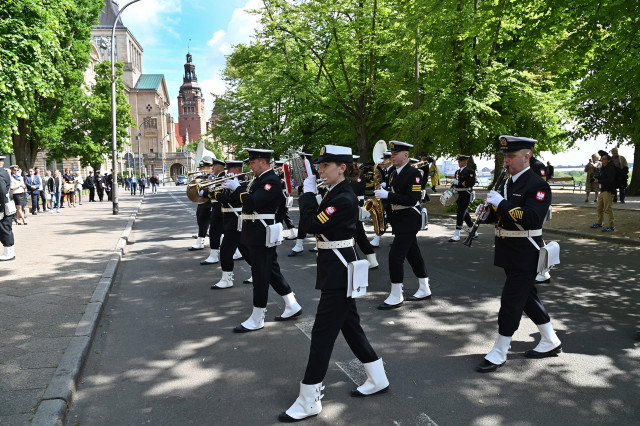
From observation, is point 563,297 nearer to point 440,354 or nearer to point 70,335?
point 440,354

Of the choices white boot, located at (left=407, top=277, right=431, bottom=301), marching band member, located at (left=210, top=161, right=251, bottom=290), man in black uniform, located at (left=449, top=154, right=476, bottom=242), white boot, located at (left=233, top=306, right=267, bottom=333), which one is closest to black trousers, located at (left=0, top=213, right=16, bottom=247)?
marching band member, located at (left=210, top=161, right=251, bottom=290)

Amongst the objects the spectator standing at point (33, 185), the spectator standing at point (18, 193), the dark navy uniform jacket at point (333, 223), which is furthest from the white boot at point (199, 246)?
the spectator standing at point (33, 185)

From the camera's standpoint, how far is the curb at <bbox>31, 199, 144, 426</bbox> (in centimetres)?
354

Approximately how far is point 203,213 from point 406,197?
5.57 meters

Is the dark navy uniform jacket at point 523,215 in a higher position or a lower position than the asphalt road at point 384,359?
higher

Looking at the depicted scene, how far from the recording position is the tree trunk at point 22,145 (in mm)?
28344

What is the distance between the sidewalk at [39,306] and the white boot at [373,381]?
8.14 ft

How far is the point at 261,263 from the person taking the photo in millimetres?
5516

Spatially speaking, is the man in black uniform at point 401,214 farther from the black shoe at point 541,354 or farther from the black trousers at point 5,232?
the black trousers at point 5,232

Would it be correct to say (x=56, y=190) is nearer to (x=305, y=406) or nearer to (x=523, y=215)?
(x=305, y=406)

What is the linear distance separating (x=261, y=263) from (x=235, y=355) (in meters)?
1.11

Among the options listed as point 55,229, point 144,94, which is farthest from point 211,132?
point 144,94

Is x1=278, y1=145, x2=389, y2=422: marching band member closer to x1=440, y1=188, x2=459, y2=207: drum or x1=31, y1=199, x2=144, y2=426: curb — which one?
x1=31, y1=199, x2=144, y2=426: curb

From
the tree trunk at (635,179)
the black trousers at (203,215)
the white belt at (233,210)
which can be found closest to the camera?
the white belt at (233,210)
